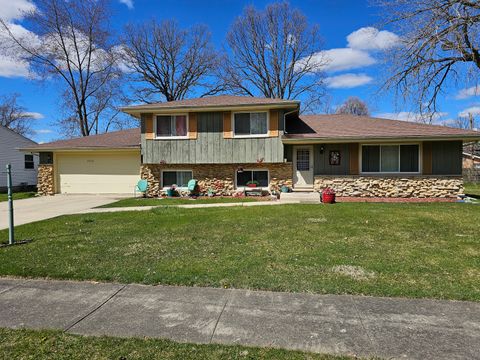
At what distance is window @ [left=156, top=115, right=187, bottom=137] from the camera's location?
51.9 ft

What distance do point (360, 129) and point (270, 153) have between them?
456cm

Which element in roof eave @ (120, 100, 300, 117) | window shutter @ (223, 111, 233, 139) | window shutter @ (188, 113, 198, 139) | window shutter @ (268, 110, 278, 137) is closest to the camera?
roof eave @ (120, 100, 300, 117)

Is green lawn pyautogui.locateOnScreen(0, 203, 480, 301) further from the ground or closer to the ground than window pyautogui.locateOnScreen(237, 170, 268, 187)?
closer to the ground

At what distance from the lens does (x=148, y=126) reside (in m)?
15.9

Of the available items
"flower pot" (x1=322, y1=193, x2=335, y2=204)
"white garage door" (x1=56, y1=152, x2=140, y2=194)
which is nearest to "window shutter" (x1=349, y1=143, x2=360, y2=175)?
"flower pot" (x1=322, y1=193, x2=335, y2=204)

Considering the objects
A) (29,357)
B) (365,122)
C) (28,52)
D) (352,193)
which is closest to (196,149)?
(352,193)

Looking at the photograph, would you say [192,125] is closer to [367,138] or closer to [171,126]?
[171,126]

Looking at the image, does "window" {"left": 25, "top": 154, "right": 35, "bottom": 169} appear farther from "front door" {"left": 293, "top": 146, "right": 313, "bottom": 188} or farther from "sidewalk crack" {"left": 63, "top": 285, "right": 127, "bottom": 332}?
"sidewalk crack" {"left": 63, "top": 285, "right": 127, "bottom": 332}

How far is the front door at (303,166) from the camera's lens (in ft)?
50.1

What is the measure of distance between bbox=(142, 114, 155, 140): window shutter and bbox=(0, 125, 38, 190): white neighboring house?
1324cm

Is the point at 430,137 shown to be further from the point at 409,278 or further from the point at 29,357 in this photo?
the point at 29,357

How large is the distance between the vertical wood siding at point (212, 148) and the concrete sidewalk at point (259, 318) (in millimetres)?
11470

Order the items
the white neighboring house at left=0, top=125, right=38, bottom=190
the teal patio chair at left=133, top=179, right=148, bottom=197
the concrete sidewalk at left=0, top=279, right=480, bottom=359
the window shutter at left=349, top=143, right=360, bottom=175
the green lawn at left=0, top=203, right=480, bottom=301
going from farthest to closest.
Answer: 1. the white neighboring house at left=0, top=125, right=38, bottom=190
2. the teal patio chair at left=133, top=179, right=148, bottom=197
3. the window shutter at left=349, top=143, right=360, bottom=175
4. the green lawn at left=0, top=203, right=480, bottom=301
5. the concrete sidewalk at left=0, top=279, right=480, bottom=359

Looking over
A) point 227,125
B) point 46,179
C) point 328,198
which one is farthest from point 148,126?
point 328,198
